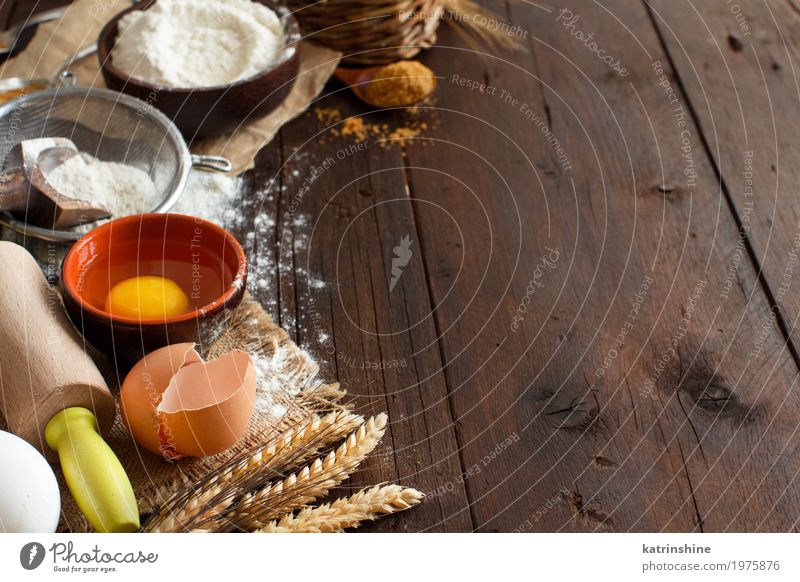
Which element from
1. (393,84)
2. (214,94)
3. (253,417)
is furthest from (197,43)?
(253,417)

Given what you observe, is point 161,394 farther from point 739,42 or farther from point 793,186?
point 739,42

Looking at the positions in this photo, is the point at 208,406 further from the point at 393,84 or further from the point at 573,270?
the point at 393,84

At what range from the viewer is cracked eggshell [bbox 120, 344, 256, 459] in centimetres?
52

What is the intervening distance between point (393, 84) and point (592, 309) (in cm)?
31

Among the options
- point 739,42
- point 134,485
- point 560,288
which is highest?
point 739,42

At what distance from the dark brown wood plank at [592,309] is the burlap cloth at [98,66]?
4.9 inches

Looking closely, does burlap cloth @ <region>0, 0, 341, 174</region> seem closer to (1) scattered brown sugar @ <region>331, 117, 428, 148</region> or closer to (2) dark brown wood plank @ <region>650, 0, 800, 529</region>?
(1) scattered brown sugar @ <region>331, 117, 428, 148</region>

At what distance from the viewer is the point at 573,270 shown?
72 cm

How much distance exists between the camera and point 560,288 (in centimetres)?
70
